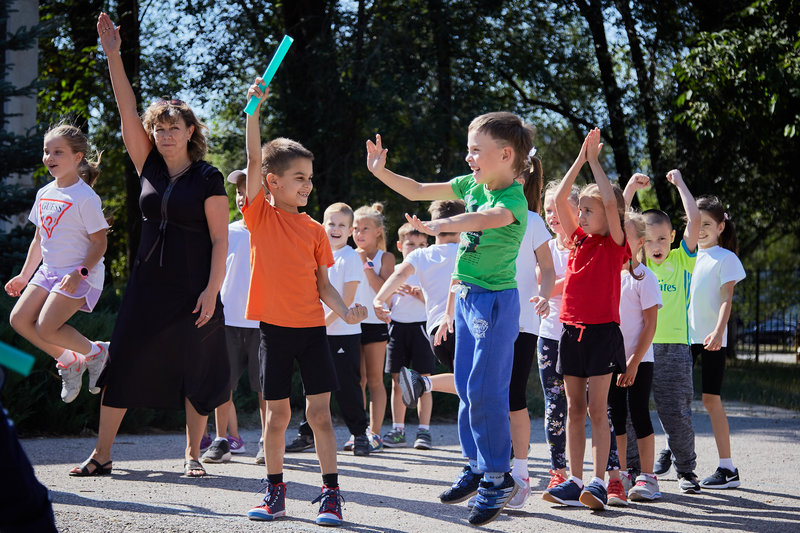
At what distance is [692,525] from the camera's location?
15.1ft

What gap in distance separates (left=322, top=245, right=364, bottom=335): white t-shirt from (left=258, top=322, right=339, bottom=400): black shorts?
206 centimetres

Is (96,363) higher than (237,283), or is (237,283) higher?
(237,283)

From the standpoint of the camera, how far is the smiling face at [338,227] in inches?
272

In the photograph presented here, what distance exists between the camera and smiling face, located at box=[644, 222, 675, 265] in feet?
20.2

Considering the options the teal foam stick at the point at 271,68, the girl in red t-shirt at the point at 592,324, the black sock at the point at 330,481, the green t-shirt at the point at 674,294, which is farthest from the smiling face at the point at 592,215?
the black sock at the point at 330,481

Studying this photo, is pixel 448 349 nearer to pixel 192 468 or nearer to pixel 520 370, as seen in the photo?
pixel 520 370

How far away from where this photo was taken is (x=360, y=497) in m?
5.15

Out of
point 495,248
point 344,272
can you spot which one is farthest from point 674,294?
point 344,272

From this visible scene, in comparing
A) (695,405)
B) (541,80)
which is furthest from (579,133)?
(695,405)

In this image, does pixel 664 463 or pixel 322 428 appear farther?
pixel 664 463

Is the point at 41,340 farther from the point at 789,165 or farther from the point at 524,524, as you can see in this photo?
the point at 789,165

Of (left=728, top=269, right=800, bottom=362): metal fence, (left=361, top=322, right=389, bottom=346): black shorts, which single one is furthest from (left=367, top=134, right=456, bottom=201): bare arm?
(left=728, top=269, right=800, bottom=362): metal fence

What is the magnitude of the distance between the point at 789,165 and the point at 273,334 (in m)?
17.6

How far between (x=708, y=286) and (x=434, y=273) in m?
2.02
